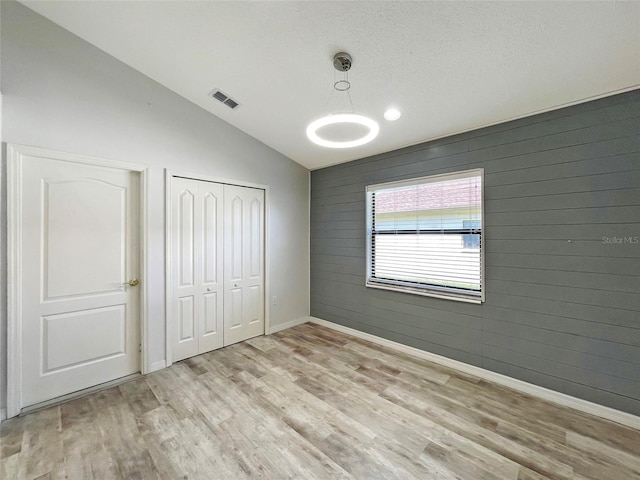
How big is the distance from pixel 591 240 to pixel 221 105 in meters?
4.03

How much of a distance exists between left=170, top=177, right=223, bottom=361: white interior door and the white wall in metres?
0.17

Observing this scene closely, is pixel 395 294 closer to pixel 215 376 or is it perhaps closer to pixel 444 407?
pixel 444 407

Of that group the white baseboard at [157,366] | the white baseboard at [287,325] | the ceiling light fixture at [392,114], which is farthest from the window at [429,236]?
the white baseboard at [157,366]

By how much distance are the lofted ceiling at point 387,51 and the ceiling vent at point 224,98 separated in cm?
7

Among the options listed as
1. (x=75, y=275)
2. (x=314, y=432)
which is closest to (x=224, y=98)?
(x=75, y=275)

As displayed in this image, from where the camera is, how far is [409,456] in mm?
1846

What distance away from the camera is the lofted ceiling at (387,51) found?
1.82 m

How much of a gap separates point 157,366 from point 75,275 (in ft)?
4.20

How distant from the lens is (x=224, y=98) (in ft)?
10.1

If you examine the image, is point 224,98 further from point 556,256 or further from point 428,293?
point 556,256

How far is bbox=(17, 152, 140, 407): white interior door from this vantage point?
2318mm

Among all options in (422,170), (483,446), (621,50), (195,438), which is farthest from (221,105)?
(483,446)

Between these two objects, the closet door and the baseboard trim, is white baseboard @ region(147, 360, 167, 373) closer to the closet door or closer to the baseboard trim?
the closet door

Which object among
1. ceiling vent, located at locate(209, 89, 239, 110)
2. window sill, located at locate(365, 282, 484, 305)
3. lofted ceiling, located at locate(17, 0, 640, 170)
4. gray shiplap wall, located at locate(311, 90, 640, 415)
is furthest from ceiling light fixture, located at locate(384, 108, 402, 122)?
window sill, located at locate(365, 282, 484, 305)
